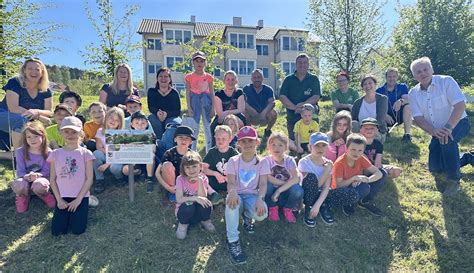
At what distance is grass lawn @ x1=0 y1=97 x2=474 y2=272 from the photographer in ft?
13.5

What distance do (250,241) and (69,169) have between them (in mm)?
2594

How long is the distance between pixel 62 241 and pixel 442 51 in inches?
522

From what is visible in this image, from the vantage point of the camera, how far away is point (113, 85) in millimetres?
6938

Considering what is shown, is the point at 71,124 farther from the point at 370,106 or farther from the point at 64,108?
the point at 370,106

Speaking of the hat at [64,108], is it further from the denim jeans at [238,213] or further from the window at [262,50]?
the window at [262,50]

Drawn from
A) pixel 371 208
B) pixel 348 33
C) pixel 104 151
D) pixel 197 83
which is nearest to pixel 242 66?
pixel 348 33

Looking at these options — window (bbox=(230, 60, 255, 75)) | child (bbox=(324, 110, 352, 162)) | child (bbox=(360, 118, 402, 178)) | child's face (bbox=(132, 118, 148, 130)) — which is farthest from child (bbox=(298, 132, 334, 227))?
window (bbox=(230, 60, 255, 75))

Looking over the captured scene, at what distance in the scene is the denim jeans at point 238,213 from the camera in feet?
13.8

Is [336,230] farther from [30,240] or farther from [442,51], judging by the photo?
[442,51]

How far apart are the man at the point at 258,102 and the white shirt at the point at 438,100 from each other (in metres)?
3.12

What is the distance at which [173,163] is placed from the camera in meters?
4.92

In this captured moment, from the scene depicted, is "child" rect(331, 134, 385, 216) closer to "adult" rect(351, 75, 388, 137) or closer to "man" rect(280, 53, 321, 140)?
"adult" rect(351, 75, 388, 137)

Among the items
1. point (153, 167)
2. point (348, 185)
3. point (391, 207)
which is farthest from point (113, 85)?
point (391, 207)

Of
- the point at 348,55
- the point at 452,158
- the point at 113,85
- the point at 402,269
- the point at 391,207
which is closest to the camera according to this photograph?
the point at 402,269
